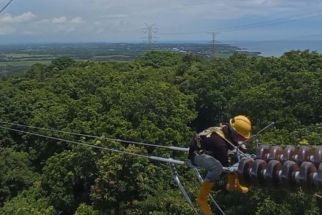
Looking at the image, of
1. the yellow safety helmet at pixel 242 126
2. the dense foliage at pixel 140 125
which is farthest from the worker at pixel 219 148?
the dense foliage at pixel 140 125

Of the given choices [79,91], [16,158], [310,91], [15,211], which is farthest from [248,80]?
[15,211]

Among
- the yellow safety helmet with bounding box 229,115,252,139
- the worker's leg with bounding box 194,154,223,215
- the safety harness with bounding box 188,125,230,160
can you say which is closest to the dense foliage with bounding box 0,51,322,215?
the worker's leg with bounding box 194,154,223,215

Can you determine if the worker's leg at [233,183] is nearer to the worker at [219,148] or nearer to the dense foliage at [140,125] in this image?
the worker at [219,148]

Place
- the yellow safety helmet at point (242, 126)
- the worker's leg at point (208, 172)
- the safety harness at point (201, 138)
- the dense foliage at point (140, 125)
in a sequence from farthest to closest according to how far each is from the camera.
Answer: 1. the dense foliage at point (140, 125)
2. the safety harness at point (201, 138)
3. the yellow safety helmet at point (242, 126)
4. the worker's leg at point (208, 172)

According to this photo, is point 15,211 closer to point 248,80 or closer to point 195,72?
point 248,80

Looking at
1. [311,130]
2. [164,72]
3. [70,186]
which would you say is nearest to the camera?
[311,130]

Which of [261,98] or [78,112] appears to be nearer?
[261,98]
